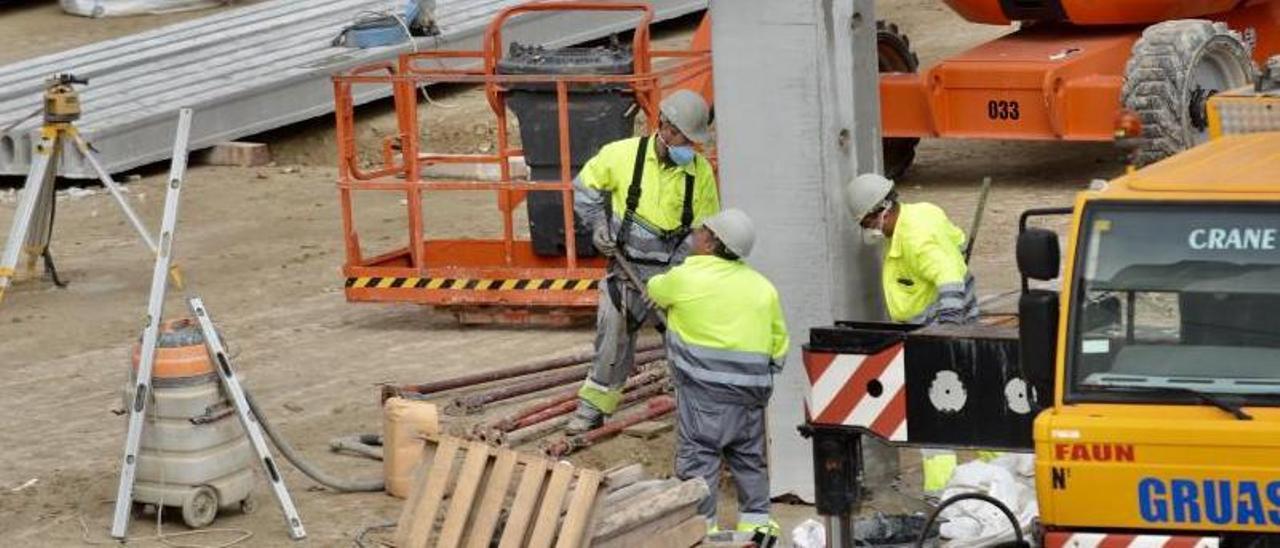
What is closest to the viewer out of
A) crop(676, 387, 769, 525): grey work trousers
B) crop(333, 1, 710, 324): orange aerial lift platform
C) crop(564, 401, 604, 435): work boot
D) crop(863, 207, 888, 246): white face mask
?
crop(676, 387, 769, 525): grey work trousers

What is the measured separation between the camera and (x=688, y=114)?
44.6 feet

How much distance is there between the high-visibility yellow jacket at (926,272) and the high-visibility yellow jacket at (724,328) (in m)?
0.86

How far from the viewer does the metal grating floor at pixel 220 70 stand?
22.5 metres

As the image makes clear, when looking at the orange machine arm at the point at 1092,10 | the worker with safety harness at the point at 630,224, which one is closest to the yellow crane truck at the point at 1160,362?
the worker with safety harness at the point at 630,224

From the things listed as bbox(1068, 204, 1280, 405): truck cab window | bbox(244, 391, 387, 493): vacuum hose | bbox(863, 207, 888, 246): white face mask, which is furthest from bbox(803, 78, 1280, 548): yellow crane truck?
bbox(244, 391, 387, 493): vacuum hose

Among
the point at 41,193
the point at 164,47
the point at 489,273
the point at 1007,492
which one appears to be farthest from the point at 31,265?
the point at 1007,492

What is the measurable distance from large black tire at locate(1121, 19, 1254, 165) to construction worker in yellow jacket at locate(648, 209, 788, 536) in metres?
7.54

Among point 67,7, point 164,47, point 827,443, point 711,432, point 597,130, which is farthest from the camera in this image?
point 67,7

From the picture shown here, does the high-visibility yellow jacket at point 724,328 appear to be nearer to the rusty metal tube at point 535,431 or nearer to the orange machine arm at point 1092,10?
the rusty metal tube at point 535,431

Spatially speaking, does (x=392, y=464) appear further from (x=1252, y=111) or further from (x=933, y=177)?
(x=933, y=177)

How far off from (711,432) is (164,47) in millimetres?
13895

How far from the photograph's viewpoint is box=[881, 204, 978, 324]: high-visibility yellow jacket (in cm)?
1235

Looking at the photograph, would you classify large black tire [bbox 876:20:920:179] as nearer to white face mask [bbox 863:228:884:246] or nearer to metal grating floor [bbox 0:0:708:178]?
metal grating floor [bbox 0:0:708:178]

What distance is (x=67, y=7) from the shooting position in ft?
94.9
